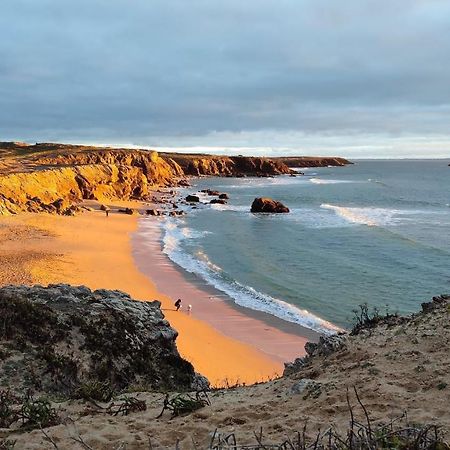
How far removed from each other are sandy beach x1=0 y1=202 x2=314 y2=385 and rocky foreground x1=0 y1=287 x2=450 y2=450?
5.17 m

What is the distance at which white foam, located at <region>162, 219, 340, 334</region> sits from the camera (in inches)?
749

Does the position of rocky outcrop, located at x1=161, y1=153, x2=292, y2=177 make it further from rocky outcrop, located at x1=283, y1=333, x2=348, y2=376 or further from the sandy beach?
rocky outcrop, located at x1=283, y1=333, x2=348, y2=376

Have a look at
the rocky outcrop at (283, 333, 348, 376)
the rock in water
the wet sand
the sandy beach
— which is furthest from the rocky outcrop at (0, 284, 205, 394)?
the rock in water

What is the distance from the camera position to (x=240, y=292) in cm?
2269

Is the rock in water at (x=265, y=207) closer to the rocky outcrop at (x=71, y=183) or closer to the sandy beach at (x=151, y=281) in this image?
the rocky outcrop at (x=71, y=183)

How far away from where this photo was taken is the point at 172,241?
113 feet

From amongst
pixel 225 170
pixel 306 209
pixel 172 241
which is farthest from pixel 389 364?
pixel 225 170

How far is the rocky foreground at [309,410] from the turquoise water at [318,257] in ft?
28.7

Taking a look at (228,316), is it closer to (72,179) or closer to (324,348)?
(324,348)

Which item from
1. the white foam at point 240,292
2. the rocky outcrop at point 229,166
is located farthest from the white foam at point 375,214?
the rocky outcrop at point 229,166

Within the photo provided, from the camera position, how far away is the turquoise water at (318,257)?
21.7 metres

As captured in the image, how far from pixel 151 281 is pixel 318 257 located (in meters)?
11.8

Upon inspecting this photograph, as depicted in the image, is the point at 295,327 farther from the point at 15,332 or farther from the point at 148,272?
the point at 15,332

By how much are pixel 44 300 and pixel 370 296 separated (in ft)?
53.0
